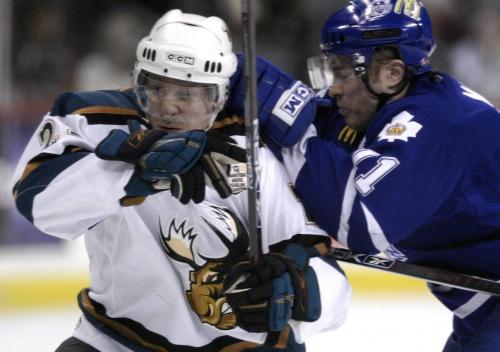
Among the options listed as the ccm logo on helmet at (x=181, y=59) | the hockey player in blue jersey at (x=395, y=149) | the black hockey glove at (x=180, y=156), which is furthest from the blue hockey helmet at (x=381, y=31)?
the black hockey glove at (x=180, y=156)

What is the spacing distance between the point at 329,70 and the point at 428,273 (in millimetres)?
614

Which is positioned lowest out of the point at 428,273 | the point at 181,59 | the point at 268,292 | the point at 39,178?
the point at 428,273

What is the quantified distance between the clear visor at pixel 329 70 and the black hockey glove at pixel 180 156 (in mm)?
653

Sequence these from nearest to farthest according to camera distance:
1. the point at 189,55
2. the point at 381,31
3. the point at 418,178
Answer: the point at 189,55 → the point at 418,178 → the point at 381,31

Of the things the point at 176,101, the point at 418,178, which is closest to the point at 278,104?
the point at 176,101

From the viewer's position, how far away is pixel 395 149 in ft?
8.32

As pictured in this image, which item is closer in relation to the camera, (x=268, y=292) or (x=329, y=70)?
(x=268, y=292)

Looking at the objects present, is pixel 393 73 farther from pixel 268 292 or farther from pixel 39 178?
pixel 39 178

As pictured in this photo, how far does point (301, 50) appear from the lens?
17.1 feet

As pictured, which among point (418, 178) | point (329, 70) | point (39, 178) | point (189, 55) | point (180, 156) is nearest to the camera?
point (180, 156)

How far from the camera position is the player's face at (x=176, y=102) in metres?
2.45

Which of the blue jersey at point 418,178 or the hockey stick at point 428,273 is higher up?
the blue jersey at point 418,178

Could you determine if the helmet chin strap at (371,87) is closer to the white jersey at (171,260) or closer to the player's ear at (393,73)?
the player's ear at (393,73)

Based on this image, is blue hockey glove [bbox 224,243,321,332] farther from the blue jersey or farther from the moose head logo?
the blue jersey
